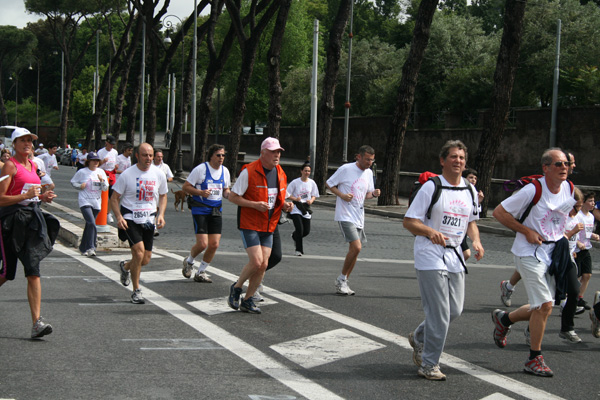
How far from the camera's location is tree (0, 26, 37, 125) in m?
97.6

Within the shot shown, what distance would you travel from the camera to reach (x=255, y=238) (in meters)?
8.64

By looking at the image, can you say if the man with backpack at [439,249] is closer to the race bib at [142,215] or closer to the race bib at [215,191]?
the race bib at [142,215]

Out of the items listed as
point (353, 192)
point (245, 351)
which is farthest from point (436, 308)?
point (353, 192)

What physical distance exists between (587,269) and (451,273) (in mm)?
4071

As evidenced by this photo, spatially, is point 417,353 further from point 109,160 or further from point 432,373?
point 109,160

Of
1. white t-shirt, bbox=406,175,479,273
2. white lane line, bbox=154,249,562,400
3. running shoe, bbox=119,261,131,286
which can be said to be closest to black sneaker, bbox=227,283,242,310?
white lane line, bbox=154,249,562,400

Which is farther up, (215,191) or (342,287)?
(215,191)

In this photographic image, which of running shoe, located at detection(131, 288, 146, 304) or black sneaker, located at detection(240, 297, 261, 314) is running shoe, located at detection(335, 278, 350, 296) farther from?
running shoe, located at detection(131, 288, 146, 304)

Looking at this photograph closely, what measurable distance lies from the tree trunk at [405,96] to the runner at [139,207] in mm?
18255

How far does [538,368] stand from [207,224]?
5.51 m

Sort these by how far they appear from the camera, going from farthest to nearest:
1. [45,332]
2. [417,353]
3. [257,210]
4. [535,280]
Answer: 1. [257,210]
2. [45,332]
3. [535,280]
4. [417,353]

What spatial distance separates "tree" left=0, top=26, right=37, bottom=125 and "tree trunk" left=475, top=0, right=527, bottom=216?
3341 inches

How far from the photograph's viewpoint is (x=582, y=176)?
34.2 meters

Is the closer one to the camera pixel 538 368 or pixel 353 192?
pixel 538 368
